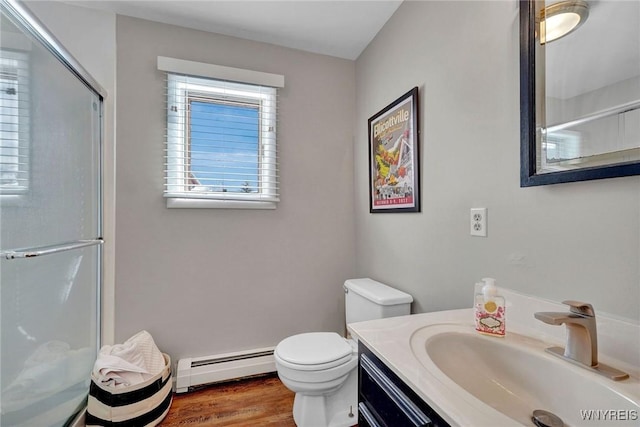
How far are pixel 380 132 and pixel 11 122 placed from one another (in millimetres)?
1755

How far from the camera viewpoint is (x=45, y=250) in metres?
1.23

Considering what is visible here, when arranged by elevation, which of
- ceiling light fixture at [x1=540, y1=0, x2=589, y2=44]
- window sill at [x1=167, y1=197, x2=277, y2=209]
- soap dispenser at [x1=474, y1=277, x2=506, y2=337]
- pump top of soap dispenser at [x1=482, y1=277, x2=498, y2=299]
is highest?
ceiling light fixture at [x1=540, y1=0, x2=589, y2=44]

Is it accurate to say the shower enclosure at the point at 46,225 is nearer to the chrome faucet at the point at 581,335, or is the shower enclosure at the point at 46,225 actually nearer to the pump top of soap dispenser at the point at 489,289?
the pump top of soap dispenser at the point at 489,289

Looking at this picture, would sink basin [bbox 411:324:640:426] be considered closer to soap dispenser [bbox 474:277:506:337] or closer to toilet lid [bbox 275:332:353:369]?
soap dispenser [bbox 474:277:506:337]

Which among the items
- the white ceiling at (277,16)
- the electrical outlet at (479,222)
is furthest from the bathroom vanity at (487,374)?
the white ceiling at (277,16)

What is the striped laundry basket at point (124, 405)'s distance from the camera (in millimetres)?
1408

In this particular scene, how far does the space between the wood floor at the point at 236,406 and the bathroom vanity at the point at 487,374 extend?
917 millimetres

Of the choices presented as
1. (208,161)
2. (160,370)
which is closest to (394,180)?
(208,161)

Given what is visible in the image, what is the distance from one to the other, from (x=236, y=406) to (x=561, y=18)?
2.19 m

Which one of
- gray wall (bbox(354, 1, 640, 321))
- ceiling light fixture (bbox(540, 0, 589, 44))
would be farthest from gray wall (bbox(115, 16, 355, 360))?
ceiling light fixture (bbox(540, 0, 589, 44))

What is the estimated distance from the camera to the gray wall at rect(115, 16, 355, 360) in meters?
1.77

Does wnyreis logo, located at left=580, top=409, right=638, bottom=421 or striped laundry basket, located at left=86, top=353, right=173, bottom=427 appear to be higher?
wnyreis logo, located at left=580, top=409, right=638, bottom=421

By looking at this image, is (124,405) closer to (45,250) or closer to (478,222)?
(45,250)

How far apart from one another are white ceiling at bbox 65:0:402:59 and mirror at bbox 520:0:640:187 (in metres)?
1.02
